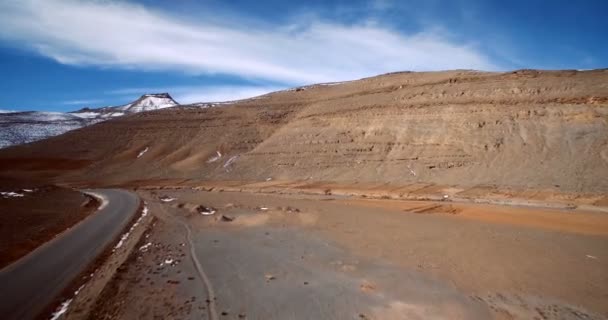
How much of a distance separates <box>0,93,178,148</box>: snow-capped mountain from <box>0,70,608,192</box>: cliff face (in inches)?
1613

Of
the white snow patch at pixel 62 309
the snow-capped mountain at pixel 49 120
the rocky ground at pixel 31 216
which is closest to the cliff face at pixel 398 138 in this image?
the rocky ground at pixel 31 216

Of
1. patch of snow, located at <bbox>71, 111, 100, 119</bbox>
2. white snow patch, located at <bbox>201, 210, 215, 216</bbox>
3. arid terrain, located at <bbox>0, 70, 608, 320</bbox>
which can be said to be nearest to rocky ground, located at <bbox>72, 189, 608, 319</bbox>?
arid terrain, located at <bbox>0, 70, 608, 320</bbox>

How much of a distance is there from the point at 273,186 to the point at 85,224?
21.3 meters

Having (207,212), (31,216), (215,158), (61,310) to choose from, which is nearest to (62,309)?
(61,310)

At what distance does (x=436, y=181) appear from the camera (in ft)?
107

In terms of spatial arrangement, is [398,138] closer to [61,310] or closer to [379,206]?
[379,206]

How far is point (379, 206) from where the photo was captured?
25.5 meters

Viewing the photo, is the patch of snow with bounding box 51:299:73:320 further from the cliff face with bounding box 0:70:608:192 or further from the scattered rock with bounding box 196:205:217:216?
the cliff face with bounding box 0:70:608:192

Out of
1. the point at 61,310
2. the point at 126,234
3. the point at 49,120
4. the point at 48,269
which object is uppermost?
the point at 49,120

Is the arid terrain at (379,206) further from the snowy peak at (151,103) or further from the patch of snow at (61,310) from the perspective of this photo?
the snowy peak at (151,103)

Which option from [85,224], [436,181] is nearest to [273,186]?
[436,181]

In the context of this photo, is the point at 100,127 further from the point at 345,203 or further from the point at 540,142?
the point at 540,142

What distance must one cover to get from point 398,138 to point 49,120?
135 m

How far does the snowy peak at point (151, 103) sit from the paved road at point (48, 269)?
15770 centimetres
